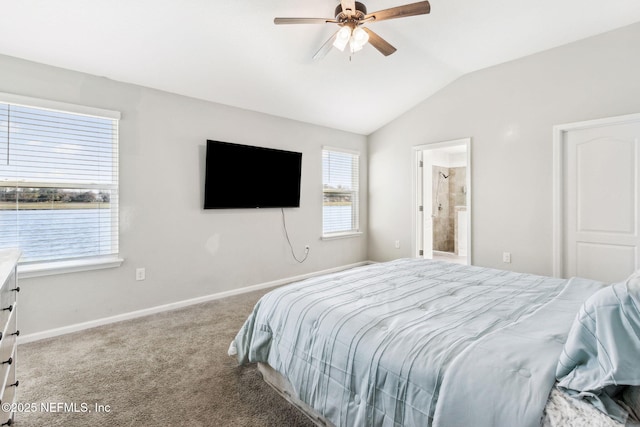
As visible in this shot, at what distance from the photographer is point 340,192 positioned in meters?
5.03

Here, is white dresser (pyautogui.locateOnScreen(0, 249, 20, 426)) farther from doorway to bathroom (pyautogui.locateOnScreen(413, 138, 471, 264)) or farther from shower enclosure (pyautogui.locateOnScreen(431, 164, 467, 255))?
shower enclosure (pyautogui.locateOnScreen(431, 164, 467, 255))

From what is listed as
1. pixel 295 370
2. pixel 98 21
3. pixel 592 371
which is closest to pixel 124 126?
pixel 98 21

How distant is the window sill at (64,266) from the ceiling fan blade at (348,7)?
2.98 m

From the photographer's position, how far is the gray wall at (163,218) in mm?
2652

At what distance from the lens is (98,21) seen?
2.34m

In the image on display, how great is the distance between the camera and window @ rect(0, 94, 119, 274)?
2492 mm

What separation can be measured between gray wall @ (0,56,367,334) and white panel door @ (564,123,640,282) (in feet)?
11.0

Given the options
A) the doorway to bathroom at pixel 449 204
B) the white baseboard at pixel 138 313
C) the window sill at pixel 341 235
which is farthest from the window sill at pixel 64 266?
the doorway to bathroom at pixel 449 204

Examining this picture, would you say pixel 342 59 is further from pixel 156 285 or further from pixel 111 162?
pixel 156 285

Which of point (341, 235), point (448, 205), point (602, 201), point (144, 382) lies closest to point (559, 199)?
point (602, 201)

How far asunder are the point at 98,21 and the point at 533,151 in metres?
4.50


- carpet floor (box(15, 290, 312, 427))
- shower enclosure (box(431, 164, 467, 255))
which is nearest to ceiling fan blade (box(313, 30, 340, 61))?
carpet floor (box(15, 290, 312, 427))

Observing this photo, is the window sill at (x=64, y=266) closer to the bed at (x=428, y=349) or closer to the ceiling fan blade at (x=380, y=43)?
the bed at (x=428, y=349)

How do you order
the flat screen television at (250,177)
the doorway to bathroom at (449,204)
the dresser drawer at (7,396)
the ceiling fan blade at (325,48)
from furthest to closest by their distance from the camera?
the doorway to bathroom at (449,204), the flat screen television at (250,177), the ceiling fan blade at (325,48), the dresser drawer at (7,396)
